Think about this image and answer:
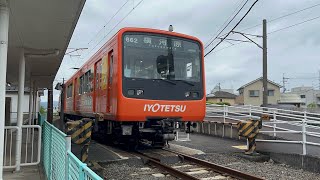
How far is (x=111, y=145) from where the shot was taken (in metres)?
13.8

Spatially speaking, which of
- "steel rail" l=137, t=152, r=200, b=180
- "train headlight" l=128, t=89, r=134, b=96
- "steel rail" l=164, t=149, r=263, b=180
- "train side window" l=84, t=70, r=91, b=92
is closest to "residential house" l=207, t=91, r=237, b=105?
"train side window" l=84, t=70, r=91, b=92

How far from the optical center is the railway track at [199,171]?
311 inches

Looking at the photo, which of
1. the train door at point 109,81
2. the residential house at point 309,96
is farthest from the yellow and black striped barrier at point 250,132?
the residential house at point 309,96

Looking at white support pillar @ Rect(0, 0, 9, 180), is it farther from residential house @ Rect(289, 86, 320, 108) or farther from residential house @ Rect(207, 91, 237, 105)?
residential house @ Rect(289, 86, 320, 108)

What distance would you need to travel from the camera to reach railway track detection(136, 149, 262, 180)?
311 inches

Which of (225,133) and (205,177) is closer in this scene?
(205,177)

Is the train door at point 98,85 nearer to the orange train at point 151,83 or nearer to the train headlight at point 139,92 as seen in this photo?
the orange train at point 151,83

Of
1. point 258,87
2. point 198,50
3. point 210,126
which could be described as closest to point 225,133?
point 210,126

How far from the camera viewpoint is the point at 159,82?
33.7 feet

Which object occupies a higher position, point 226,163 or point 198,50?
point 198,50

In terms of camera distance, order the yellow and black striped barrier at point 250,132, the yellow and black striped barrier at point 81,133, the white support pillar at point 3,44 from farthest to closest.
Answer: the yellow and black striped barrier at point 250,132 < the yellow and black striped barrier at point 81,133 < the white support pillar at point 3,44

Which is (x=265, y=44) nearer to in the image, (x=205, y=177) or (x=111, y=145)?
(x=111, y=145)

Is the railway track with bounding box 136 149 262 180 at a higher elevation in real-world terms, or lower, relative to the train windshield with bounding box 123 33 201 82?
lower

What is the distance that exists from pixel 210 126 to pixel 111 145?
19.3 ft
